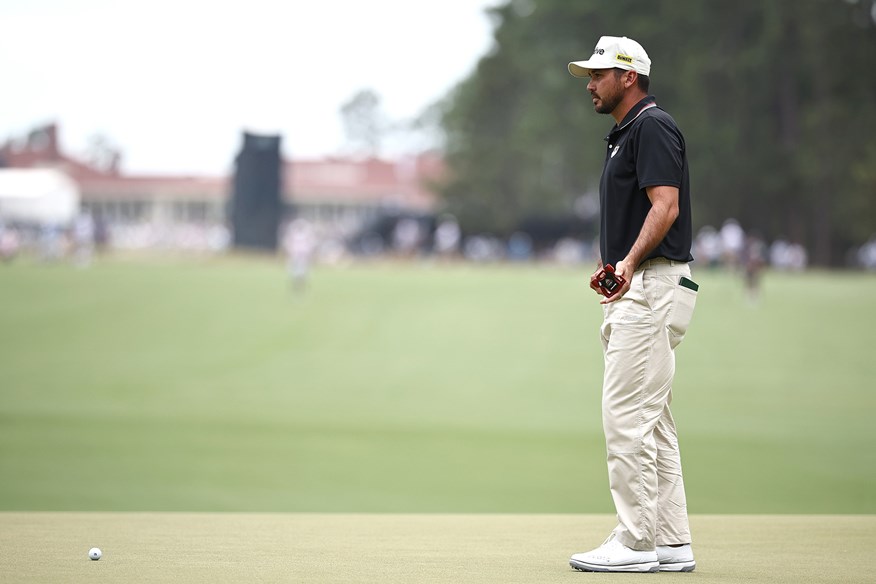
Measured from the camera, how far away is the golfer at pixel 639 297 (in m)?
5.40

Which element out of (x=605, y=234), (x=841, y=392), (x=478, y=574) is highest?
(x=605, y=234)

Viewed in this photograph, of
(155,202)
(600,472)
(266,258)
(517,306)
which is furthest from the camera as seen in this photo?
(155,202)

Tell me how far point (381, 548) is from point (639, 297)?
1.53 meters

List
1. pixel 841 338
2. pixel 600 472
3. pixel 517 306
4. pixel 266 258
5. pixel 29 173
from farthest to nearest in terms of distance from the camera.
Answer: pixel 29 173
pixel 266 258
pixel 517 306
pixel 841 338
pixel 600 472

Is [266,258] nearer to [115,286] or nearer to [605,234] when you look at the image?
[115,286]

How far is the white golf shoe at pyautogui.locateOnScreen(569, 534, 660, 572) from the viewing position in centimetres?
536

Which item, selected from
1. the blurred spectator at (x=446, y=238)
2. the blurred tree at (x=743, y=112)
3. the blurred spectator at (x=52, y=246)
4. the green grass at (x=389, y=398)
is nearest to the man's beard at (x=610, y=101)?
the green grass at (x=389, y=398)

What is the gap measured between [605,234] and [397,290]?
31.8 metres

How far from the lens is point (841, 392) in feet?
69.7

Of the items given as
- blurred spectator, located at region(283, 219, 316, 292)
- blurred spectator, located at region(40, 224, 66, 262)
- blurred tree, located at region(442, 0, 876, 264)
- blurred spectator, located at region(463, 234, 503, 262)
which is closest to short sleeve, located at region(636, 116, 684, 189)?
blurred spectator, located at region(283, 219, 316, 292)

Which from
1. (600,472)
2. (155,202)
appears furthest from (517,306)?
(155,202)

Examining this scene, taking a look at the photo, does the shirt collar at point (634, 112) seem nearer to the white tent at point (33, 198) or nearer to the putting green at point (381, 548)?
the putting green at point (381, 548)

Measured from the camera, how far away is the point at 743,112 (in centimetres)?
6869

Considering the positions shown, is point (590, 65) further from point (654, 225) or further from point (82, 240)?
point (82, 240)
